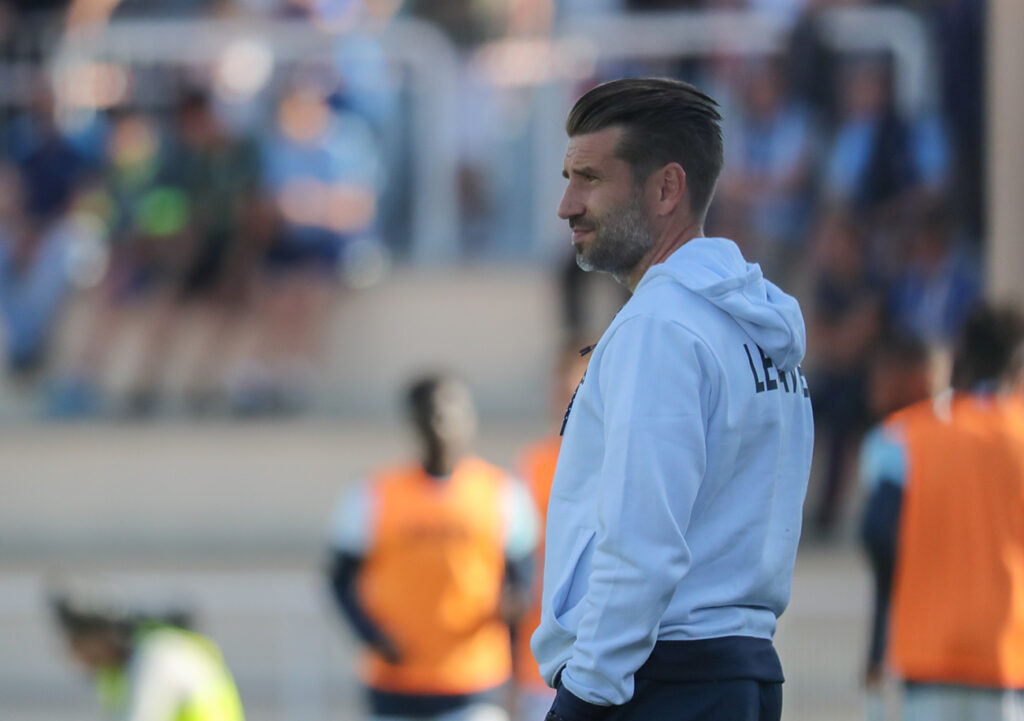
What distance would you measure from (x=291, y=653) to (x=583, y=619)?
18.4 feet

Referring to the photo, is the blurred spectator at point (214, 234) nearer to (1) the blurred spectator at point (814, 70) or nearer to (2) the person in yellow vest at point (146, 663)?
(1) the blurred spectator at point (814, 70)

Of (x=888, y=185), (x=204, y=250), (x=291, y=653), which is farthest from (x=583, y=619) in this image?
(x=204, y=250)

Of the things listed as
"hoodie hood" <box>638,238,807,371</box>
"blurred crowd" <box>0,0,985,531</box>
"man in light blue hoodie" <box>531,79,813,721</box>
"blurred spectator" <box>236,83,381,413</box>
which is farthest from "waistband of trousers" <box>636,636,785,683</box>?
"blurred spectator" <box>236,83,381,413</box>

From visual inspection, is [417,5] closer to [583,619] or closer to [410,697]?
[410,697]

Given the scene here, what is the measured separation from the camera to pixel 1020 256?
643 centimetres

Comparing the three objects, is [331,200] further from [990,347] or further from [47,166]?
[990,347]

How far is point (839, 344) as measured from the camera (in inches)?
332

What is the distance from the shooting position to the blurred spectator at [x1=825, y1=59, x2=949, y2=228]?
922 centimetres

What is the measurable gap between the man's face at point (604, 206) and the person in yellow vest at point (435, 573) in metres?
3.11

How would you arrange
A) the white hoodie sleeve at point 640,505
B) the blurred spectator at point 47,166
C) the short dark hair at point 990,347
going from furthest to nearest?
the blurred spectator at point 47,166
the short dark hair at point 990,347
the white hoodie sleeve at point 640,505

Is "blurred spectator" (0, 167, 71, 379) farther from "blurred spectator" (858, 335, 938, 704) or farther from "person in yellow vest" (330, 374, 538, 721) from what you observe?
"blurred spectator" (858, 335, 938, 704)

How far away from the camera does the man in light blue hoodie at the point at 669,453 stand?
2.58 meters

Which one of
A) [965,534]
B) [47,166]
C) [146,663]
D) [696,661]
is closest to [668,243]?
[696,661]

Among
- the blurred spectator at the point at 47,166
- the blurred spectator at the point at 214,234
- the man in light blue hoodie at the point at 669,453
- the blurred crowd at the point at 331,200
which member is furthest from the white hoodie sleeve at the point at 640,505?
the blurred spectator at the point at 47,166
